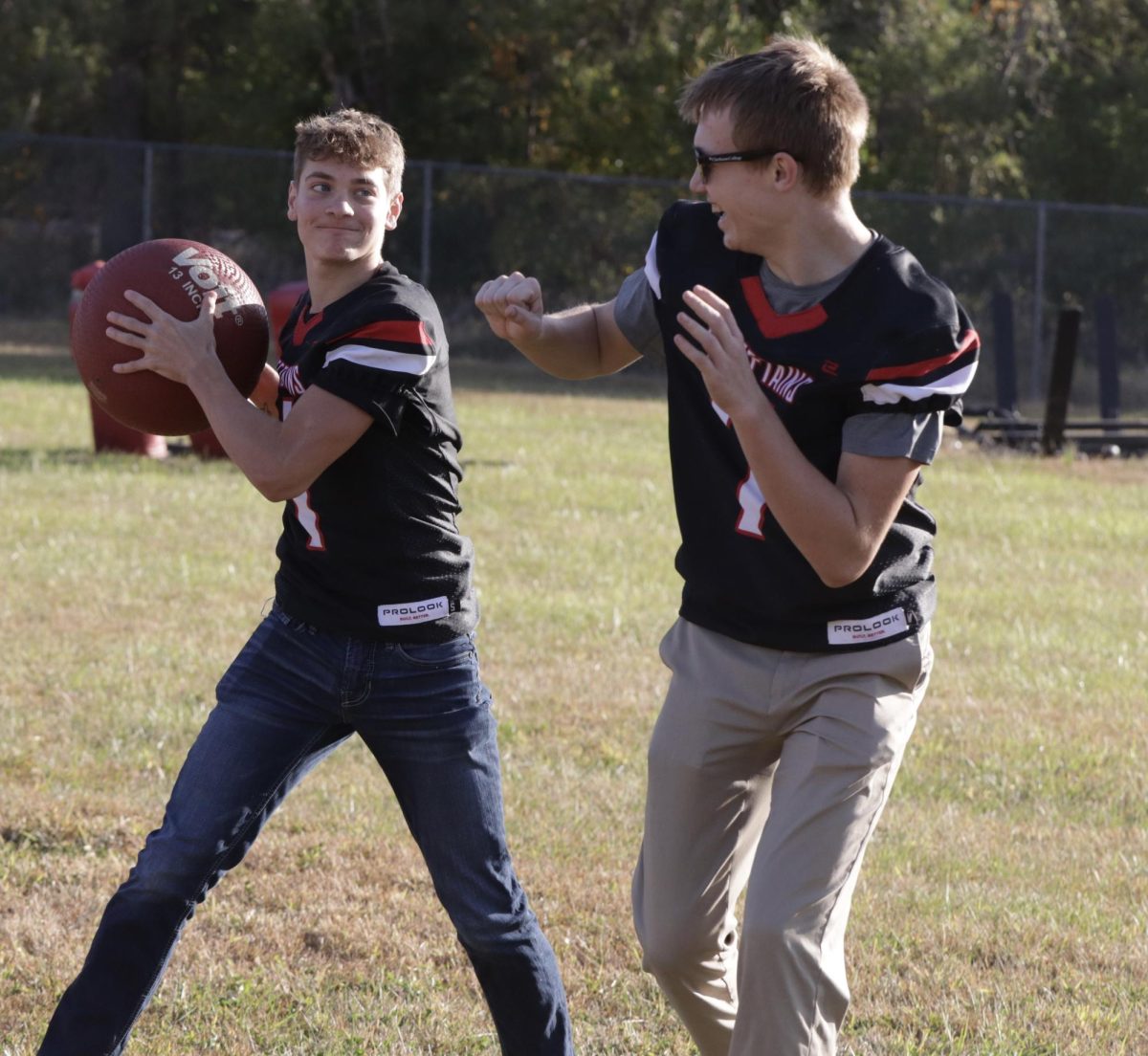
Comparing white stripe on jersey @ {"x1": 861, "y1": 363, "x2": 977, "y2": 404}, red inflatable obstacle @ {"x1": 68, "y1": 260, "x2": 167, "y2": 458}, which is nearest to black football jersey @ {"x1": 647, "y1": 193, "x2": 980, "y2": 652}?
white stripe on jersey @ {"x1": 861, "y1": 363, "x2": 977, "y2": 404}

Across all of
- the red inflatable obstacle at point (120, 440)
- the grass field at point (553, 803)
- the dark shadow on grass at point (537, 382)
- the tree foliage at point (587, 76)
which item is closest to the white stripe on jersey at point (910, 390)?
the grass field at point (553, 803)

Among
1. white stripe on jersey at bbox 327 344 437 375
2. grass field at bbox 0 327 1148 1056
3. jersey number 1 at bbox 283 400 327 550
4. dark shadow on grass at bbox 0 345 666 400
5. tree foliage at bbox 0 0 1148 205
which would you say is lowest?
grass field at bbox 0 327 1148 1056

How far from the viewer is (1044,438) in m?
16.0

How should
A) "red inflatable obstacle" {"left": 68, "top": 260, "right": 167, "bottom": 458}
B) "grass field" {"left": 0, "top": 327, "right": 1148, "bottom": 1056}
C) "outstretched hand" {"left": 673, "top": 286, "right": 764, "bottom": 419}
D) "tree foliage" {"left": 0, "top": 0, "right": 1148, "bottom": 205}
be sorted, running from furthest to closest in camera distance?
"tree foliage" {"left": 0, "top": 0, "right": 1148, "bottom": 205}, "red inflatable obstacle" {"left": 68, "top": 260, "right": 167, "bottom": 458}, "grass field" {"left": 0, "top": 327, "right": 1148, "bottom": 1056}, "outstretched hand" {"left": 673, "top": 286, "right": 764, "bottom": 419}

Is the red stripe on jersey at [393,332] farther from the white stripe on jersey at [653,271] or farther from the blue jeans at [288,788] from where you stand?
the blue jeans at [288,788]

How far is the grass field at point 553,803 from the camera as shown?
4.19 meters

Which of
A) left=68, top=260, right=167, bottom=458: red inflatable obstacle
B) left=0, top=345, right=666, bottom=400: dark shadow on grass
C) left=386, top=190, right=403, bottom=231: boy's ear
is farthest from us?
left=0, top=345, right=666, bottom=400: dark shadow on grass

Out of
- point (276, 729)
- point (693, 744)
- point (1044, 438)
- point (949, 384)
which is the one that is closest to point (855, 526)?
point (949, 384)

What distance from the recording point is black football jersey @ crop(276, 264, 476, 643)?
133 inches

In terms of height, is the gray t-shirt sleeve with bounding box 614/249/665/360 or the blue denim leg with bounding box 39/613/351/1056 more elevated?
the gray t-shirt sleeve with bounding box 614/249/665/360

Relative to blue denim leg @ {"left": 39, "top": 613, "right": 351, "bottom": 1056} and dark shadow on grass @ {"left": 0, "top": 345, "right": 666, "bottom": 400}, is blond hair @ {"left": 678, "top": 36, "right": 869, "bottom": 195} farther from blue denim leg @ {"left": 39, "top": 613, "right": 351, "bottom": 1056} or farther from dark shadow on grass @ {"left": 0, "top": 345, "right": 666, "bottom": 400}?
dark shadow on grass @ {"left": 0, "top": 345, "right": 666, "bottom": 400}

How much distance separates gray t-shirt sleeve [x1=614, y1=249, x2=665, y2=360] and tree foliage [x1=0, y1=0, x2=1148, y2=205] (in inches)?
956

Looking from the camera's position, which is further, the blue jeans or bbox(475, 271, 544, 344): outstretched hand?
bbox(475, 271, 544, 344): outstretched hand

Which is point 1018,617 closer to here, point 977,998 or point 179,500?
point 977,998
